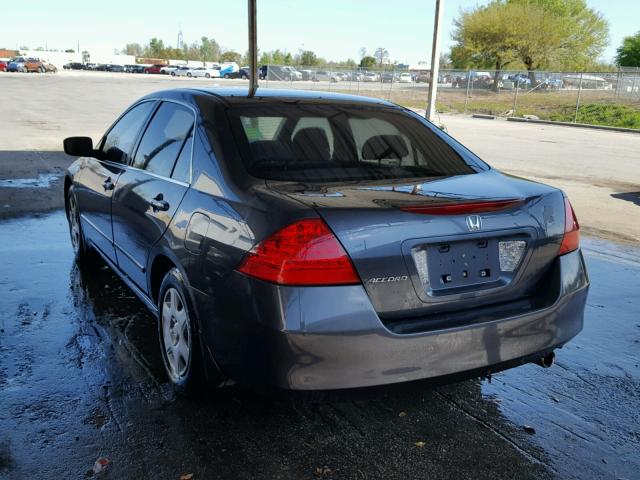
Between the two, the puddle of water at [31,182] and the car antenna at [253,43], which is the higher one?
the car antenna at [253,43]

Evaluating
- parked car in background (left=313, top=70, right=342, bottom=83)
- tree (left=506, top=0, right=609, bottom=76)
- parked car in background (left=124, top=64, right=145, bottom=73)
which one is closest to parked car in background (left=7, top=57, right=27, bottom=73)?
parked car in background (left=124, top=64, right=145, bottom=73)

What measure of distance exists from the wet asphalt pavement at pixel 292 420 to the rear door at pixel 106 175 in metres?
0.69

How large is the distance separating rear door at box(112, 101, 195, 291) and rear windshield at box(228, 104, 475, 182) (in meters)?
0.38

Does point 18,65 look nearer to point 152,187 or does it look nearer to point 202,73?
point 202,73

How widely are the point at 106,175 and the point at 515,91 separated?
3697 cm

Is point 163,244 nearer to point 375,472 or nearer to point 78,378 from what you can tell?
point 78,378

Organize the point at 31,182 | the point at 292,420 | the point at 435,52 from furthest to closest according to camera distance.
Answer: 1. the point at 435,52
2. the point at 31,182
3. the point at 292,420

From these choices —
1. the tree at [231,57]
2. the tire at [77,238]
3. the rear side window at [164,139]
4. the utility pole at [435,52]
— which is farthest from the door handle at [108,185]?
the tree at [231,57]

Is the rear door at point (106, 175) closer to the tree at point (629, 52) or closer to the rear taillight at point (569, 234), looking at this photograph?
the rear taillight at point (569, 234)

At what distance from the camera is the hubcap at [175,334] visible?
Result: 125 inches

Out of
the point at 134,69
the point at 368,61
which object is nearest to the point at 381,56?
the point at 368,61

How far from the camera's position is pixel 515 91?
124 feet

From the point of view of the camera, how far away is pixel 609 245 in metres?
6.94

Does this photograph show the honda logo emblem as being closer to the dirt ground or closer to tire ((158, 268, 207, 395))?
the dirt ground
